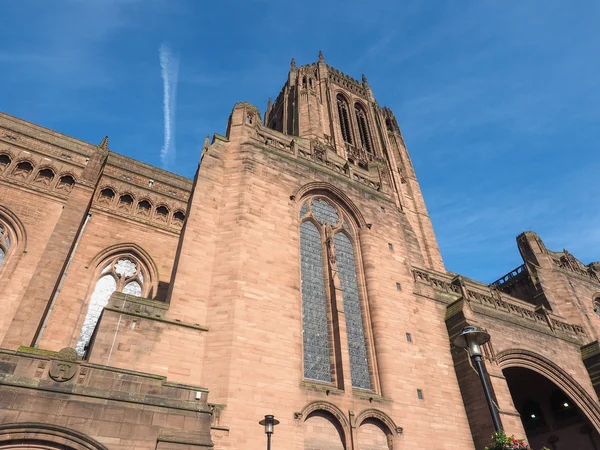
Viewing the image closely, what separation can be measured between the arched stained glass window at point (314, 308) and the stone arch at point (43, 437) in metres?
6.92

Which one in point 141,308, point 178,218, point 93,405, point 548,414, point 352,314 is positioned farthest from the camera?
point 548,414

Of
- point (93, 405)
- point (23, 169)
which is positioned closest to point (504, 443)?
point (93, 405)

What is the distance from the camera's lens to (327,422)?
478 inches

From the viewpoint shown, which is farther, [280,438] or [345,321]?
[345,321]

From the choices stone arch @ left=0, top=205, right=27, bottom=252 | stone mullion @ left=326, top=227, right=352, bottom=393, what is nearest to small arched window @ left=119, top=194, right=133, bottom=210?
stone arch @ left=0, top=205, right=27, bottom=252

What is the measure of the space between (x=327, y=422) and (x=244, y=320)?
153 inches

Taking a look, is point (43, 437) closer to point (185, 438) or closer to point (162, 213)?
point (185, 438)

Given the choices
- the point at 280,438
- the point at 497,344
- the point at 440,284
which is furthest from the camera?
the point at 440,284

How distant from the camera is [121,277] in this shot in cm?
1833

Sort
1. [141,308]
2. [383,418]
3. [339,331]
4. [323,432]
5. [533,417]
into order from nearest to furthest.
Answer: [141,308]
[323,432]
[383,418]
[339,331]
[533,417]

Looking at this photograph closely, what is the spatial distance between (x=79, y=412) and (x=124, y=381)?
106cm

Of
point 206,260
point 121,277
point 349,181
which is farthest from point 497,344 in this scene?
point 121,277

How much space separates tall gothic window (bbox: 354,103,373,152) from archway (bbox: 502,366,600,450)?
2640cm

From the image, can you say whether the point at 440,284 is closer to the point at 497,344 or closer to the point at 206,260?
the point at 497,344
